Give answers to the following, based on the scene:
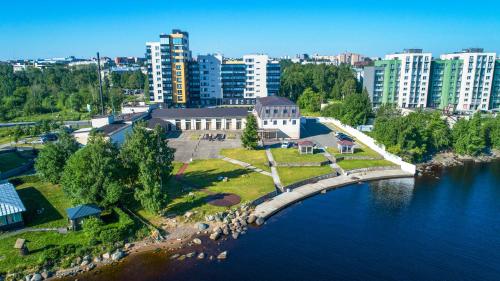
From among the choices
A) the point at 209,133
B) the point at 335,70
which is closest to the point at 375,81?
the point at 335,70

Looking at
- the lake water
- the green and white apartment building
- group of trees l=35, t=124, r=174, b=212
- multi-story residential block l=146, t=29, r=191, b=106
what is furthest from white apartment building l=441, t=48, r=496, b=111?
group of trees l=35, t=124, r=174, b=212

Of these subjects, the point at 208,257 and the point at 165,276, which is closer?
the point at 165,276

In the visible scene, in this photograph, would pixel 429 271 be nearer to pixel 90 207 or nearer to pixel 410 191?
pixel 410 191

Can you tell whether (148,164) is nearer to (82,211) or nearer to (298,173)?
(82,211)

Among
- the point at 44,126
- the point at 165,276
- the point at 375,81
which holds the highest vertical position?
the point at 375,81

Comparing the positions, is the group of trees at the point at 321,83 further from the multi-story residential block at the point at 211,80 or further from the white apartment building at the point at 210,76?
the white apartment building at the point at 210,76

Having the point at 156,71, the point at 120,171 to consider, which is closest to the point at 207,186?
the point at 120,171

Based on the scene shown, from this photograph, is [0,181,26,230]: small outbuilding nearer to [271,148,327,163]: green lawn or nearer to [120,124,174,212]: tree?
[120,124,174,212]: tree
